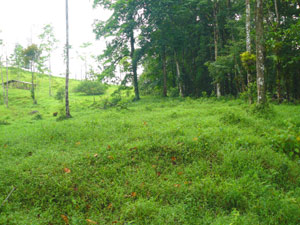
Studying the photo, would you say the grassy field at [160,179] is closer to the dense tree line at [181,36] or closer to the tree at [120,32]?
the dense tree line at [181,36]

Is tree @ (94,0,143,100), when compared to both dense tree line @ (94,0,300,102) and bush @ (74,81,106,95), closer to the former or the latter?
dense tree line @ (94,0,300,102)

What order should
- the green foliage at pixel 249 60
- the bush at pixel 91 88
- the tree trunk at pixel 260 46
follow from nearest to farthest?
the tree trunk at pixel 260 46, the green foliage at pixel 249 60, the bush at pixel 91 88

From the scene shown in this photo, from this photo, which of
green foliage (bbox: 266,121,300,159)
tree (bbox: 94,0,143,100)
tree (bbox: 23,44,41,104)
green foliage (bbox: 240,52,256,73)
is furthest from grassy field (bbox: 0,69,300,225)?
tree (bbox: 23,44,41,104)

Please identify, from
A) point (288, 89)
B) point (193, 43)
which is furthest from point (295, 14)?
point (193, 43)

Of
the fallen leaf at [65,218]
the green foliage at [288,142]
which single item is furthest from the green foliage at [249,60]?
the fallen leaf at [65,218]

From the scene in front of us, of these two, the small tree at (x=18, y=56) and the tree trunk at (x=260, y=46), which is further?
the small tree at (x=18, y=56)

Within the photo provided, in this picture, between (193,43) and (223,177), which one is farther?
(193,43)

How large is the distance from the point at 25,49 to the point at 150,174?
118 ft

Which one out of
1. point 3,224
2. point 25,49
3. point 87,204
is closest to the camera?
point 3,224

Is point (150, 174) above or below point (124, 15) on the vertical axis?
below

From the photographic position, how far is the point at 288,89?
41.7 feet

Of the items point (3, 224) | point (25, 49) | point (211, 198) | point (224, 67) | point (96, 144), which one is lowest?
point (3, 224)

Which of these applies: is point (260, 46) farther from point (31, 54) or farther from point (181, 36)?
point (31, 54)

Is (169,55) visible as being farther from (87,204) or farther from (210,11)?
(87,204)
